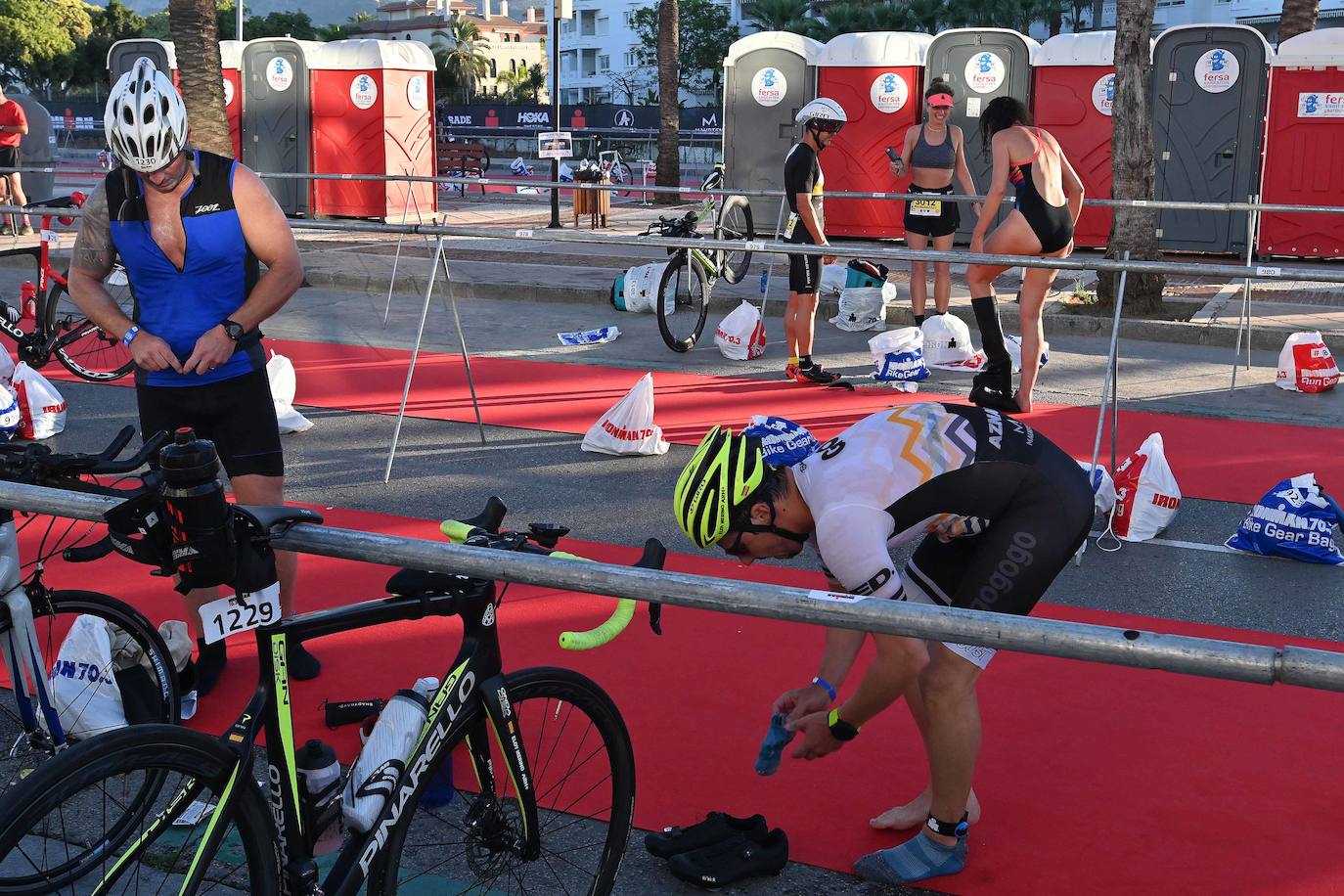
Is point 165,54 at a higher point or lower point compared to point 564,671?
higher

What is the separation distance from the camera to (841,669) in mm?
3764

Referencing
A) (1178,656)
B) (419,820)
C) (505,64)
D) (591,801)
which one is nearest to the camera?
(1178,656)

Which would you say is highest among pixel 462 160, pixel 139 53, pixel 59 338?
pixel 139 53

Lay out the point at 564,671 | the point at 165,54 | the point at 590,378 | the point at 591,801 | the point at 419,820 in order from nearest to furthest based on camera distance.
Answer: the point at 564,671 < the point at 419,820 < the point at 591,801 < the point at 590,378 < the point at 165,54

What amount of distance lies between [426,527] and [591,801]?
10.3ft

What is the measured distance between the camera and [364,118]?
21.7 meters

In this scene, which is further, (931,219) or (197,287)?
(931,219)

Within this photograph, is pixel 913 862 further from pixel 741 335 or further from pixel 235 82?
pixel 235 82

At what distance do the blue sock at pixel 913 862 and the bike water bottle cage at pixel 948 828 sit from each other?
0.02 metres

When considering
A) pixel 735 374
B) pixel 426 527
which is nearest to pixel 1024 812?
pixel 426 527

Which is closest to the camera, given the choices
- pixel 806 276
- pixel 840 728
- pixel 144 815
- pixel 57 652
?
pixel 144 815

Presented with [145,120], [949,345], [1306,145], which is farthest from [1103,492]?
[1306,145]

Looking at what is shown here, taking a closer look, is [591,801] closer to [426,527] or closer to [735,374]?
[426,527]

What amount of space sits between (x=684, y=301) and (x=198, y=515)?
31.0 ft
